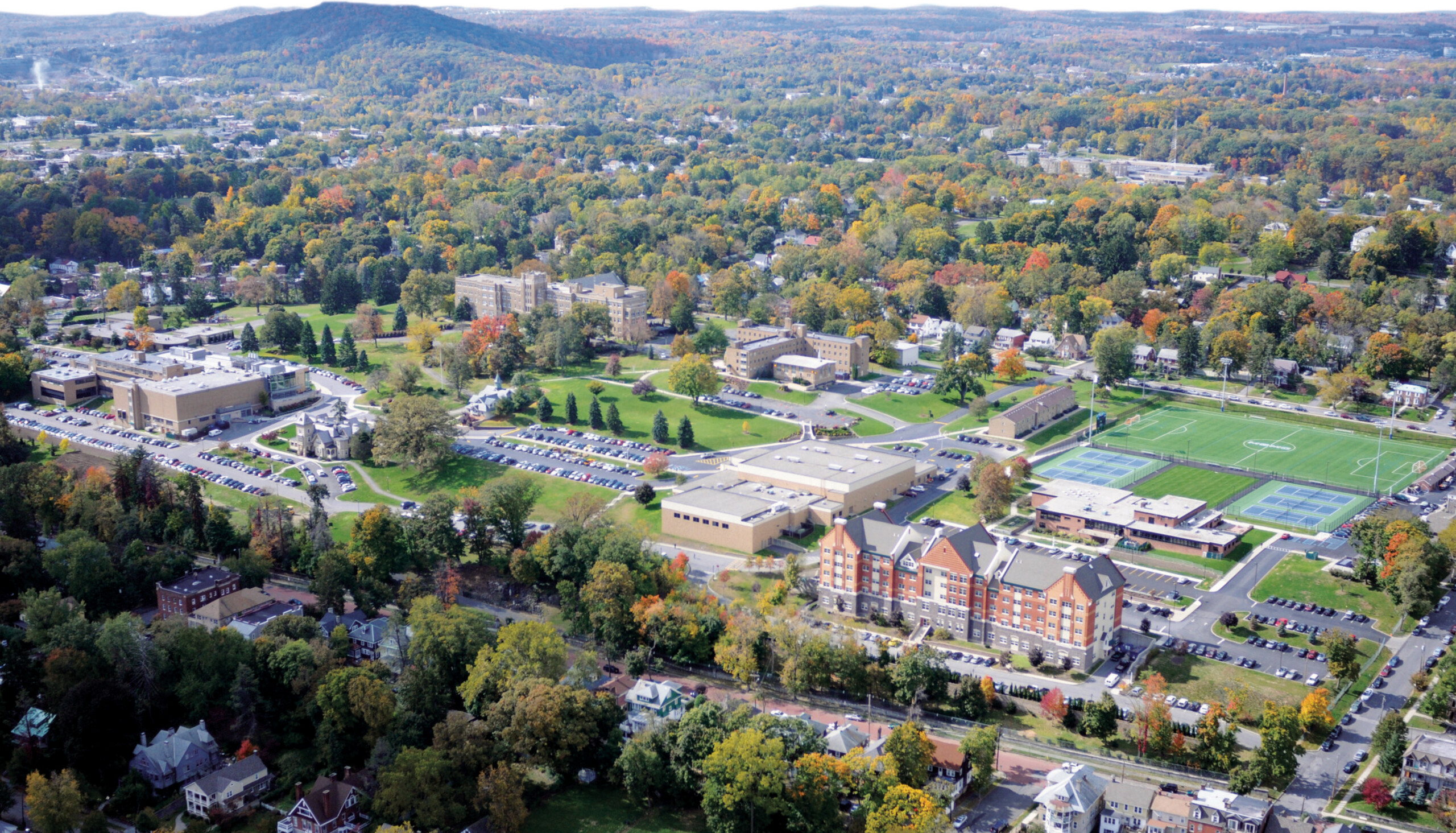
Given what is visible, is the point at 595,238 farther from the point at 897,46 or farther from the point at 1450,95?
the point at 897,46

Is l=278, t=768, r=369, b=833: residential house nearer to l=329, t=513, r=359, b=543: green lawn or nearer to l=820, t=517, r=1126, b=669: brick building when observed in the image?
l=329, t=513, r=359, b=543: green lawn

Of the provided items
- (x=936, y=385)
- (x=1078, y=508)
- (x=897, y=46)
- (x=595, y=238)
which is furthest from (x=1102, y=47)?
(x=1078, y=508)

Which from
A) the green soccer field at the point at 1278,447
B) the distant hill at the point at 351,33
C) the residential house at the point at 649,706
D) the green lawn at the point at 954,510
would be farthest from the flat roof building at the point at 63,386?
the distant hill at the point at 351,33

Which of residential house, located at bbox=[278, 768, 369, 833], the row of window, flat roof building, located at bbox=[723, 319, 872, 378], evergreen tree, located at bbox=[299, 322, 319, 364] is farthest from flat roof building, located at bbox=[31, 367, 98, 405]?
residential house, located at bbox=[278, 768, 369, 833]

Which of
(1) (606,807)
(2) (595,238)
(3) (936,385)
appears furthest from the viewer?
(2) (595,238)

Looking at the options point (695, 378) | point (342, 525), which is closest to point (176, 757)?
point (342, 525)
